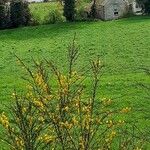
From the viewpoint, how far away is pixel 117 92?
122 feet

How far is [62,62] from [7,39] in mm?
11809

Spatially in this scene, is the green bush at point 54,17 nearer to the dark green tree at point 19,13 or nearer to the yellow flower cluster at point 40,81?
the dark green tree at point 19,13

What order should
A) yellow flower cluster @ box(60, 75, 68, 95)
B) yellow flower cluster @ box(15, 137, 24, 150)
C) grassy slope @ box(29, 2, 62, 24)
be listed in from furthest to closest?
grassy slope @ box(29, 2, 62, 24), yellow flower cluster @ box(60, 75, 68, 95), yellow flower cluster @ box(15, 137, 24, 150)

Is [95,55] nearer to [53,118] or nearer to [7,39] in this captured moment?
[7,39]

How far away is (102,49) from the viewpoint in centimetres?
5075

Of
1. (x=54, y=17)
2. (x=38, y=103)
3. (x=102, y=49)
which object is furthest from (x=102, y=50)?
(x=38, y=103)

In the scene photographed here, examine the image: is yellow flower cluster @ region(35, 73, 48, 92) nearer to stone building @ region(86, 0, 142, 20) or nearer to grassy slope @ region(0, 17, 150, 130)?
grassy slope @ region(0, 17, 150, 130)

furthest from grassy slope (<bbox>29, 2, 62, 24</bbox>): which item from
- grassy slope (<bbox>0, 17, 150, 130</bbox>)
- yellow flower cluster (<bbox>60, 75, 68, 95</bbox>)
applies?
yellow flower cluster (<bbox>60, 75, 68, 95</bbox>)

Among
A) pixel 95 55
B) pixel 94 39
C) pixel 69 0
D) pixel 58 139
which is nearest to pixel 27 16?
pixel 69 0

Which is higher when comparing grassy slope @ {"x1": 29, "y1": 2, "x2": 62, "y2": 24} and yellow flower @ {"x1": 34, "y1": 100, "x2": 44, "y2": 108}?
yellow flower @ {"x1": 34, "y1": 100, "x2": 44, "y2": 108}

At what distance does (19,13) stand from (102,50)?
18.1 m

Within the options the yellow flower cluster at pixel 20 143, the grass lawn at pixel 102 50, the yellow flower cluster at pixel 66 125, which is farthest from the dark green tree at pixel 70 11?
the yellow flower cluster at pixel 20 143

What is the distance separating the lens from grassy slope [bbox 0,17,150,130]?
3775cm

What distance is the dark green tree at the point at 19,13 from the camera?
6506 cm
